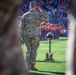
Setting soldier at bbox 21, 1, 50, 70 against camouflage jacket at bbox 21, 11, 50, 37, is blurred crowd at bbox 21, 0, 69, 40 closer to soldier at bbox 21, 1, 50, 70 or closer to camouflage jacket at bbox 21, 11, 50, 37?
soldier at bbox 21, 1, 50, 70

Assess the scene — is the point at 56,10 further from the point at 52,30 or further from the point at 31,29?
the point at 31,29

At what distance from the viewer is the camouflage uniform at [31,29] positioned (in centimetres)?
804

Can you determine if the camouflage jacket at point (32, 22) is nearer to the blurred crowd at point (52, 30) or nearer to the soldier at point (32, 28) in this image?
the soldier at point (32, 28)

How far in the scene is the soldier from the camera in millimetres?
8047

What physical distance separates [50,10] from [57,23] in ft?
5.16

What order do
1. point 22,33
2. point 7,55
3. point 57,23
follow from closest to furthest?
point 7,55
point 22,33
point 57,23

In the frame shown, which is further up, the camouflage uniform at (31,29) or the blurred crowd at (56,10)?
the blurred crowd at (56,10)

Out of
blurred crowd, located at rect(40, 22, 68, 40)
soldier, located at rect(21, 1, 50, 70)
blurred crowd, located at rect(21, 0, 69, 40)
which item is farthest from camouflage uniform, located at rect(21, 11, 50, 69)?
blurred crowd, located at rect(21, 0, 69, 40)

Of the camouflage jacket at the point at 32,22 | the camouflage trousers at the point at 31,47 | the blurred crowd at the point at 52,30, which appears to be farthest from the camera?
the blurred crowd at the point at 52,30

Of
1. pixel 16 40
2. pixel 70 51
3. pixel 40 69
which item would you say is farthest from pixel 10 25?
pixel 40 69

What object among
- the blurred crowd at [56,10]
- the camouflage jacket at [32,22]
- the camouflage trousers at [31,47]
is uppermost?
the blurred crowd at [56,10]

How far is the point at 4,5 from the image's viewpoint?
1.06 meters

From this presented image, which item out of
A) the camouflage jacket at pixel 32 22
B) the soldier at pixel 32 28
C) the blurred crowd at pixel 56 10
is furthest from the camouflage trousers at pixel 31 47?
the blurred crowd at pixel 56 10

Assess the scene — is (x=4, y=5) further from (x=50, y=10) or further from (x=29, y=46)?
(x=50, y=10)
